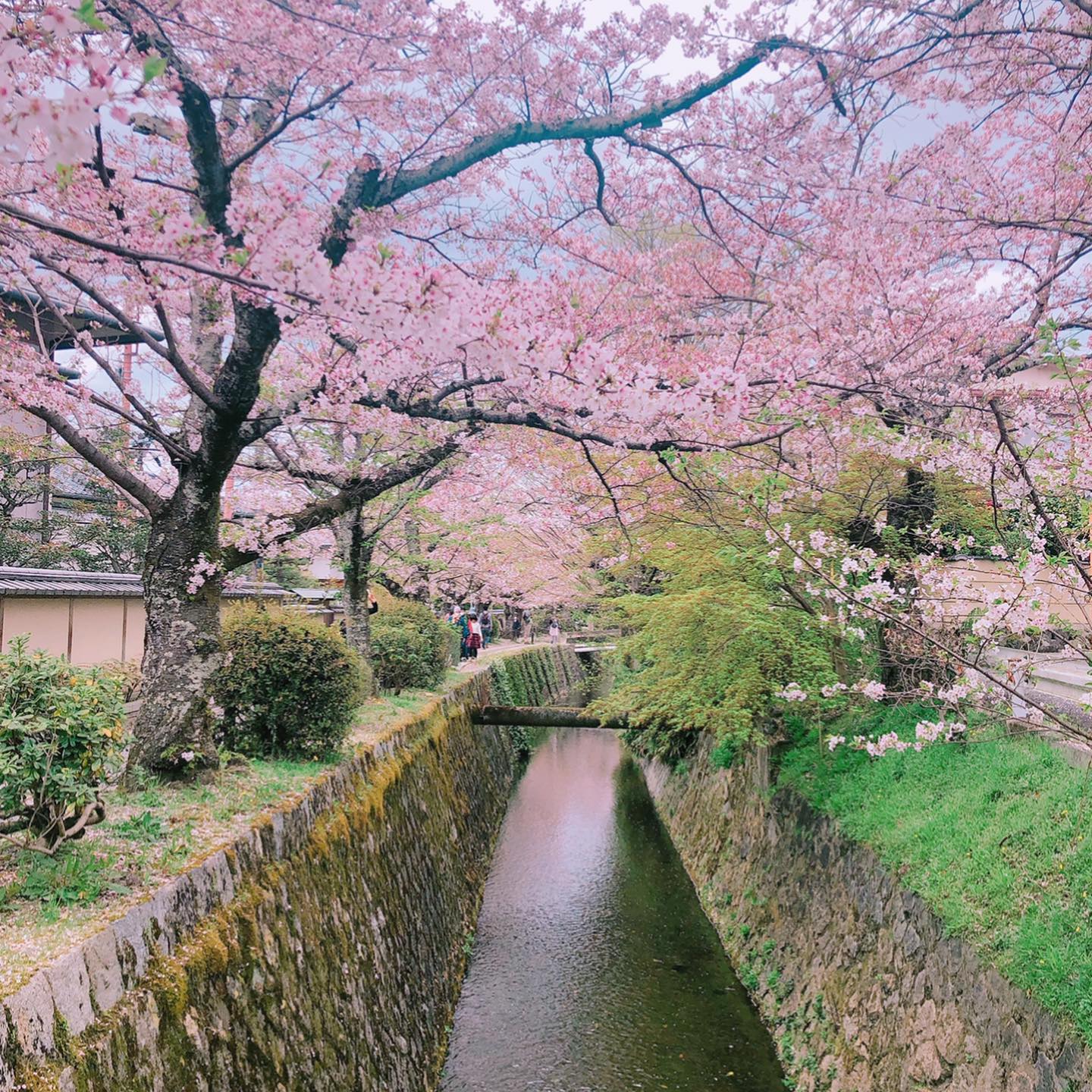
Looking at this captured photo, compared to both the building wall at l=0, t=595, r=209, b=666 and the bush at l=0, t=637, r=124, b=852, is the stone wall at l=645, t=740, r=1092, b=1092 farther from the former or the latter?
the building wall at l=0, t=595, r=209, b=666

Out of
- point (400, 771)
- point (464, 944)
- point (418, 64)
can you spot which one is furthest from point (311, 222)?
point (464, 944)

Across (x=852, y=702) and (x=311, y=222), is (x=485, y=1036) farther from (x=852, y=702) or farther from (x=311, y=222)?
(x=311, y=222)

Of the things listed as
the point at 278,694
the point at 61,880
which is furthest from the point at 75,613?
the point at 61,880

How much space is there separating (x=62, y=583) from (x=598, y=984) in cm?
1055

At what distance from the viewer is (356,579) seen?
43.4 feet

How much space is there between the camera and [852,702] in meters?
9.00

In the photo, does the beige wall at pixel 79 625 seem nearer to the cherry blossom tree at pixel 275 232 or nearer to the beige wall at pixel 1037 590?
the cherry blossom tree at pixel 275 232

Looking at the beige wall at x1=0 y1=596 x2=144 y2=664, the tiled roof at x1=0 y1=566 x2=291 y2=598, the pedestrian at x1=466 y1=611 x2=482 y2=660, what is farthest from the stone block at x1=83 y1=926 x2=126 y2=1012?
the pedestrian at x1=466 y1=611 x2=482 y2=660

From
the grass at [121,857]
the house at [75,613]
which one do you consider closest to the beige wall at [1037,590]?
the grass at [121,857]

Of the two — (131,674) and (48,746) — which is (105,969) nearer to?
(48,746)

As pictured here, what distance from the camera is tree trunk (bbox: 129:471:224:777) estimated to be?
264 inches

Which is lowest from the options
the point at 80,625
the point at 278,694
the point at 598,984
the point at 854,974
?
the point at 598,984

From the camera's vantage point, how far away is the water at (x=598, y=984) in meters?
7.77

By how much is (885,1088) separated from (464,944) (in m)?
6.15
